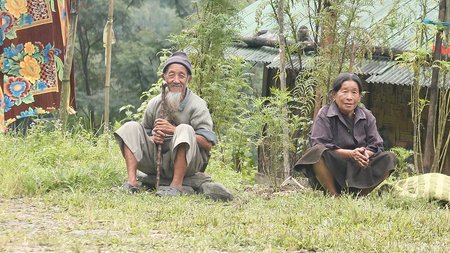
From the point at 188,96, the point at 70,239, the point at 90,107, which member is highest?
the point at 188,96

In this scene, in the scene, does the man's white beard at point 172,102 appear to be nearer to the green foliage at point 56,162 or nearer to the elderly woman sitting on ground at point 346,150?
the green foliage at point 56,162

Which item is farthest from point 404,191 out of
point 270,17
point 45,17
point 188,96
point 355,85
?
point 45,17

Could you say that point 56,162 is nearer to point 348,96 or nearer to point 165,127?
point 165,127

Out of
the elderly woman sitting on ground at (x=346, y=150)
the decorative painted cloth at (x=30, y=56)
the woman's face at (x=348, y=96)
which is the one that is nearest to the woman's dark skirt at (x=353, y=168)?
the elderly woman sitting on ground at (x=346, y=150)

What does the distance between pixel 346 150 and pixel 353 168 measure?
0.55 ft

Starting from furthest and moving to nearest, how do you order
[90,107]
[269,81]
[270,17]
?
[90,107], [269,81], [270,17]

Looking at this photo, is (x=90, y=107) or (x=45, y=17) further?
(x=90, y=107)

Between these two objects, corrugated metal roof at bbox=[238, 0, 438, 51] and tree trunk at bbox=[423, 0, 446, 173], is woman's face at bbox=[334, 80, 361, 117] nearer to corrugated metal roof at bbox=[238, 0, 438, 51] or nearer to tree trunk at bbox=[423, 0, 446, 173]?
tree trunk at bbox=[423, 0, 446, 173]

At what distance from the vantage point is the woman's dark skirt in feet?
27.3

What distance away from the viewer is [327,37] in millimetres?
10484

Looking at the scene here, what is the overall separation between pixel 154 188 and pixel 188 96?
88cm

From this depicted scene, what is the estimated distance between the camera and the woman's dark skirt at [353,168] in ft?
27.3

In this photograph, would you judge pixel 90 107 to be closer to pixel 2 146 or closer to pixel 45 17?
pixel 45 17

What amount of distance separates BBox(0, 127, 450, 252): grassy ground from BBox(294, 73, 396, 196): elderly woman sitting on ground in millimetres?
209
